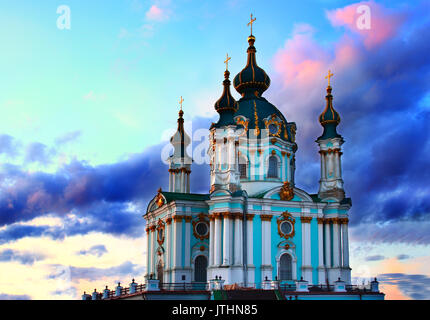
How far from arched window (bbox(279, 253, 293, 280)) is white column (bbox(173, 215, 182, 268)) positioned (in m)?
6.47

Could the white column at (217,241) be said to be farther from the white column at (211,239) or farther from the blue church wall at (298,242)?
the blue church wall at (298,242)

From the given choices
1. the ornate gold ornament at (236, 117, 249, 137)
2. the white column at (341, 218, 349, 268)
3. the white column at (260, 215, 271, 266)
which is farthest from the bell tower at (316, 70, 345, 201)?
the white column at (260, 215, 271, 266)

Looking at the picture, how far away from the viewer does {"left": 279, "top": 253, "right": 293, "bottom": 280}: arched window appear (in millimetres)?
39375

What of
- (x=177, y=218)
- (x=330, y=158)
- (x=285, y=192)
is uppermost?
(x=330, y=158)

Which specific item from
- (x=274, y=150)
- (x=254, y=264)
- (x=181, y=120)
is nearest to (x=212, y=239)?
(x=254, y=264)

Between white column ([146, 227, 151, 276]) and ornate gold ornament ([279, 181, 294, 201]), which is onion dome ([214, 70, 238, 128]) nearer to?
ornate gold ornament ([279, 181, 294, 201])

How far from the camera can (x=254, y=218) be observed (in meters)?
39.0

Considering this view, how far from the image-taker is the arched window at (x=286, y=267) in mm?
39375

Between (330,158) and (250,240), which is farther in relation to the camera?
(330,158)

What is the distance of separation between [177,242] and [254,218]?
5.12m

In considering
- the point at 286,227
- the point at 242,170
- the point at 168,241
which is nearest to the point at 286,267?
the point at 286,227

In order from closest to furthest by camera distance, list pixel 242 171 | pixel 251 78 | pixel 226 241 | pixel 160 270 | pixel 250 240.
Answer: pixel 226 241
pixel 250 240
pixel 160 270
pixel 242 171
pixel 251 78

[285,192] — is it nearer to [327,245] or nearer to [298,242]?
[298,242]
